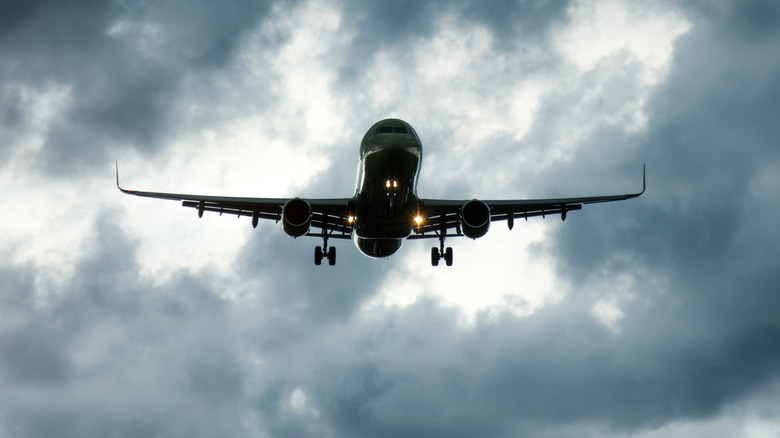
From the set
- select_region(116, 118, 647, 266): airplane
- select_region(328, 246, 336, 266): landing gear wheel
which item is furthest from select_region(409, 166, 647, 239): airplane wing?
select_region(328, 246, 336, 266): landing gear wheel

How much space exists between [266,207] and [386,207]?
764cm

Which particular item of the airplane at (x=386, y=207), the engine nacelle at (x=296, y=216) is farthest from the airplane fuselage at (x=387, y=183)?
the engine nacelle at (x=296, y=216)

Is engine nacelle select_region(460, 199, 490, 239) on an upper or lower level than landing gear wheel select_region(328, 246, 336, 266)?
lower

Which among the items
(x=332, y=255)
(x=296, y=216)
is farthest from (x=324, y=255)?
(x=296, y=216)

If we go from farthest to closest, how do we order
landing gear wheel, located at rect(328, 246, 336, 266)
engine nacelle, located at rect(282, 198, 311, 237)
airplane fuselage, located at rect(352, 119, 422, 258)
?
landing gear wheel, located at rect(328, 246, 336, 266) → engine nacelle, located at rect(282, 198, 311, 237) → airplane fuselage, located at rect(352, 119, 422, 258)

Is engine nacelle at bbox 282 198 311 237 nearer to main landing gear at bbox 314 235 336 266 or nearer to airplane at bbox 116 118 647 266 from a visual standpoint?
airplane at bbox 116 118 647 266

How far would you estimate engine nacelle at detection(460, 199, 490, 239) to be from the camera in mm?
37375

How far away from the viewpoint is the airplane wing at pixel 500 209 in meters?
40.4

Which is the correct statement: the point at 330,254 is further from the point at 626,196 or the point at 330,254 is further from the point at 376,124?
the point at 626,196

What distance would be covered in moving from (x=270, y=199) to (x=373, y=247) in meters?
5.02

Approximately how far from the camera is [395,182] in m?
36.0

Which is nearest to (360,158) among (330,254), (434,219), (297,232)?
(297,232)

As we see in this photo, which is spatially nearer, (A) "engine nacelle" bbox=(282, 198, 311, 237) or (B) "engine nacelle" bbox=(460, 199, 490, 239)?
(A) "engine nacelle" bbox=(282, 198, 311, 237)

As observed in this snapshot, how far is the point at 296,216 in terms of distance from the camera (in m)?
36.7
